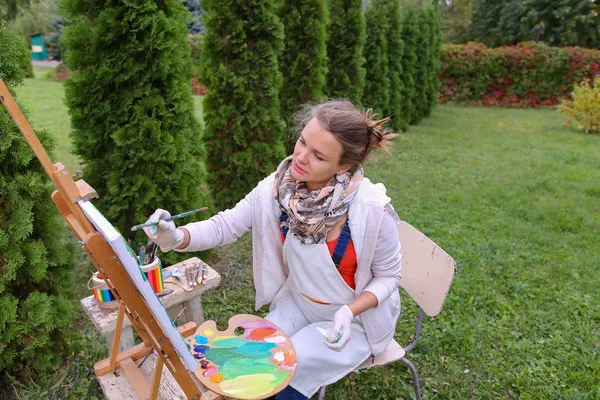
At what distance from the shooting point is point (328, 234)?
196 centimetres

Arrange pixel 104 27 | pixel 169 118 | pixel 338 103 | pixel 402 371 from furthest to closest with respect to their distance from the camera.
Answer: pixel 169 118, pixel 104 27, pixel 402 371, pixel 338 103

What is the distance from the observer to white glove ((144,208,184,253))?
1.55m

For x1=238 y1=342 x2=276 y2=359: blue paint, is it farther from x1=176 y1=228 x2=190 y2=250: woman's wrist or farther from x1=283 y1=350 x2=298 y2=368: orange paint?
x1=176 y1=228 x2=190 y2=250: woman's wrist

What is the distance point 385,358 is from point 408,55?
10036 mm

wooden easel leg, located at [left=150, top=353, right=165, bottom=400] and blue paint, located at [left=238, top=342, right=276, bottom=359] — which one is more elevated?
wooden easel leg, located at [left=150, top=353, right=165, bottom=400]

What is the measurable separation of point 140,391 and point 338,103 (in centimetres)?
152

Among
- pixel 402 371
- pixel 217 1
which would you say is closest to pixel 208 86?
pixel 217 1

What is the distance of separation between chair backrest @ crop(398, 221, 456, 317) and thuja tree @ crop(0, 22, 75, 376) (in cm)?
192

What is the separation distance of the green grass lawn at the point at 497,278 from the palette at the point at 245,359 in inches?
→ 37.1

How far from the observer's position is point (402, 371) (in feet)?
9.06

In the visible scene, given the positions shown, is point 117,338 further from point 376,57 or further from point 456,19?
point 456,19

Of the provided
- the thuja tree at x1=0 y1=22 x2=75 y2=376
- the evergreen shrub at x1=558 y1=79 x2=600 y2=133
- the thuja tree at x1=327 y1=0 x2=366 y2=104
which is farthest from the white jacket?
the evergreen shrub at x1=558 y1=79 x2=600 y2=133

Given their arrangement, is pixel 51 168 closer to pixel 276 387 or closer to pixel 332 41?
pixel 276 387

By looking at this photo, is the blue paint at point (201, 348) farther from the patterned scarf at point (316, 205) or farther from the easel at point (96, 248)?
the patterned scarf at point (316, 205)
